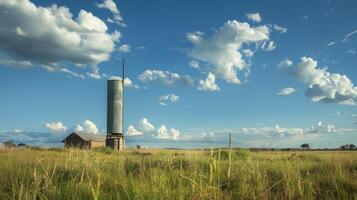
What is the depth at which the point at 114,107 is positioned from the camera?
40.4m

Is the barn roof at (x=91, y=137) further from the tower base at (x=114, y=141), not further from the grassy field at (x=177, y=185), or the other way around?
the grassy field at (x=177, y=185)

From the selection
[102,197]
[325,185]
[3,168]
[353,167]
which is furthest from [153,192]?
[353,167]

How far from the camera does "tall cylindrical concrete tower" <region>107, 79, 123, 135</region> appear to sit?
40.5m

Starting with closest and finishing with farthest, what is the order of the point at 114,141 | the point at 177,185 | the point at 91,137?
1. the point at 177,185
2. the point at 114,141
3. the point at 91,137

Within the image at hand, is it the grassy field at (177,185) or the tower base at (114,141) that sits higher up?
the grassy field at (177,185)

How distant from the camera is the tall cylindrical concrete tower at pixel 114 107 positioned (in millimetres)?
40469

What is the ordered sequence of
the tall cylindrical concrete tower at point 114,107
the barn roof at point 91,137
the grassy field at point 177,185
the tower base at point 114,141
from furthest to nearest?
the barn roof at point 91,137
the tower base at point 114,141
the tall cylindrical concrete tower at point 114,107
the grassy field at point 177,185

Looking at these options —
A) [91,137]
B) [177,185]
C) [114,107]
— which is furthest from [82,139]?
[177,185]

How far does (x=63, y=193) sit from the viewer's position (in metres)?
6.02

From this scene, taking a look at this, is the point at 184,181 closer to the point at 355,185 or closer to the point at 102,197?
the point at 102,197

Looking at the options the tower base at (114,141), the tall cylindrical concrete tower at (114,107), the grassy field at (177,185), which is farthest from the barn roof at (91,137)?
the grassy field at (177,185)

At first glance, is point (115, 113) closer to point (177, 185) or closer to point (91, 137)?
point (91, 137)

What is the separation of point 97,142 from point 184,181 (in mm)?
51855

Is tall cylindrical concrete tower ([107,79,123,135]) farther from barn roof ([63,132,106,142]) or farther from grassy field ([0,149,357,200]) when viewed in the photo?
grassy field ([0,149,357,200])
